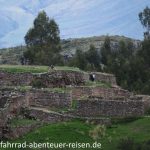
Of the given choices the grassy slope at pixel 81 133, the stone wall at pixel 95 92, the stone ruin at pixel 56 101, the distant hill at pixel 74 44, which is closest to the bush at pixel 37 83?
the stone ruin at pixel 56 101

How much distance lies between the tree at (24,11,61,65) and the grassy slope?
141 ft

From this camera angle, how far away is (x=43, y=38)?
266 ft

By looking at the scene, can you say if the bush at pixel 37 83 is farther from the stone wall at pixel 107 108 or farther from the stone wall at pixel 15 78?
the stone wall at pixel 107 108

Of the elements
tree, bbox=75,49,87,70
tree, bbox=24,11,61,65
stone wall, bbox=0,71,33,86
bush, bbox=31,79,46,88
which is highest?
tree, bbox=24,11,61,65

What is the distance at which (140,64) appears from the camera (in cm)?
7338

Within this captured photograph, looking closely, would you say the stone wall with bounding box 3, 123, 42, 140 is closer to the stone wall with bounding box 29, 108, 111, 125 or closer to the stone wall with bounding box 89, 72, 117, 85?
the stone wall with bounding box 29, 108, 111, 125

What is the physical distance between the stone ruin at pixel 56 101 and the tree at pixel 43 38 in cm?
3229

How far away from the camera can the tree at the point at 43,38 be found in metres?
77.2

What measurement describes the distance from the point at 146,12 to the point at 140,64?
17438mm

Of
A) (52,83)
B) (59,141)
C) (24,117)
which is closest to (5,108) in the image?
(24,117)

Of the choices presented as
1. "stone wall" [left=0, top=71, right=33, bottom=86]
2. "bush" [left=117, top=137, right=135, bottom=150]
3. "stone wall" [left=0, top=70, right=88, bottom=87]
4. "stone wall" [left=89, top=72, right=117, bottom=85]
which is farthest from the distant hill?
"bush" [left=117, top=137, right=135, bottom=150]

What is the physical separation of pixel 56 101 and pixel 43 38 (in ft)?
144

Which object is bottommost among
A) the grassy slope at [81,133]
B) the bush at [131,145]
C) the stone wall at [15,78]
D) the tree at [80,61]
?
the bush at [131,145]

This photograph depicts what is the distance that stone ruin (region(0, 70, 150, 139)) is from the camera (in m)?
34.0
